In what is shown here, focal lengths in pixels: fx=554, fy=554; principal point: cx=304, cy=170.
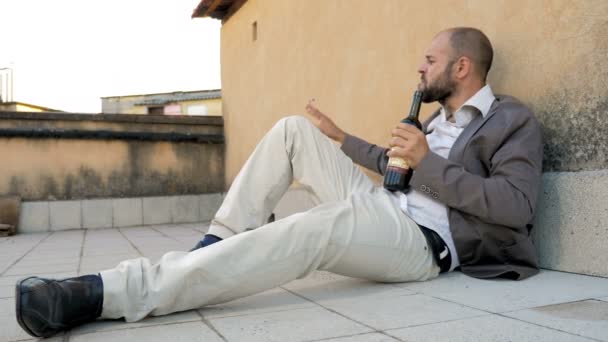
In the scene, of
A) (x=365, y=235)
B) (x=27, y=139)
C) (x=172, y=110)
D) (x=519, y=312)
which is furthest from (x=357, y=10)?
(x=172, y=110)

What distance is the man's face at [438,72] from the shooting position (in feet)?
7.35

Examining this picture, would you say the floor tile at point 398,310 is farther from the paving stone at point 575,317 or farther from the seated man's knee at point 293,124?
the seated man's knee at point 293,124

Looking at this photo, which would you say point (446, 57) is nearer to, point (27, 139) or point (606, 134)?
point (606, 134)

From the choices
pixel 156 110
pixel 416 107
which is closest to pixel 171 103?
pixel 156 110

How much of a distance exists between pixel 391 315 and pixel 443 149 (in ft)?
2.90

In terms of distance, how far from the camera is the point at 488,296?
5.77ft

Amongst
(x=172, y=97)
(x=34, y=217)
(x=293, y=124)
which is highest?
(x=172, y=97)

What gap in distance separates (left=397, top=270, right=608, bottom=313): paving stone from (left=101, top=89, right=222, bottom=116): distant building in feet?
55.2

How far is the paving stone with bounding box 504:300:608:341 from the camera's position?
1346mm

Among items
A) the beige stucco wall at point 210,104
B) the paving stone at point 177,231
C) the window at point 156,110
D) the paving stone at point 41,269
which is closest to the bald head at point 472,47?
the paving stone at point 41,269

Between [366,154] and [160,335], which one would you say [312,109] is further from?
[160,335]

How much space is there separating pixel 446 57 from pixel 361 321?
1209 millimetres

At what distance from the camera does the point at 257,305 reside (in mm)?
1771

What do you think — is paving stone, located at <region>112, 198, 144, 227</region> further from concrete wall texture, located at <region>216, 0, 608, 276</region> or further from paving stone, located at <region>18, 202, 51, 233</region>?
concrete wall texture, located at <region>216, 0, 608, 276</region>
